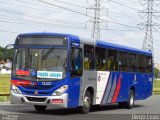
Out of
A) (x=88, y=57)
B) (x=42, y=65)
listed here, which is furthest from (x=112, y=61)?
(x=42, y=65)

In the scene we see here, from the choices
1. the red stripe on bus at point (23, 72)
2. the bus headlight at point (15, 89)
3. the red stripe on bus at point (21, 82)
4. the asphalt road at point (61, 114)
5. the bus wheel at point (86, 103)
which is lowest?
the asphalt road at point (61, 114)

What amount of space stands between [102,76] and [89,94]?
1420 mm

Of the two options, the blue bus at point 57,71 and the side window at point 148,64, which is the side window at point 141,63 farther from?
the blue bus at point 57,71

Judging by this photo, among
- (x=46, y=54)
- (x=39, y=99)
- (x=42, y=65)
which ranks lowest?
(x=39, y=99)

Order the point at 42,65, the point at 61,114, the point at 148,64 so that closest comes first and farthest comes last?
the point at 42,65 < the point at 61,114 < the point at 148,64

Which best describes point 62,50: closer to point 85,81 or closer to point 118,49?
point 85,81

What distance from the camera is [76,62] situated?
17406 mm

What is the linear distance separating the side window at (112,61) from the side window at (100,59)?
0.48m

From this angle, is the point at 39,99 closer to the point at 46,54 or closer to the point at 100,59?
the point at 46,54

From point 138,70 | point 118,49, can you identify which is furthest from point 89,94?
point 138,70

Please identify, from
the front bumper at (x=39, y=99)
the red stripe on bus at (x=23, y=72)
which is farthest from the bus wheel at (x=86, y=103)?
the red stripe on bus at (x=23, y=72)

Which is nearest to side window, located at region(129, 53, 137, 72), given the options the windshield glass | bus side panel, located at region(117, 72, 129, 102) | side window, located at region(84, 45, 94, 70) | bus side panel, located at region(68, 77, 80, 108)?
bus side panel, located at region(117, 72, 129, 102)

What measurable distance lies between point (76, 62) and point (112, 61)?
3.81m

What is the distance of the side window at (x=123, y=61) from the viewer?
21859mm
